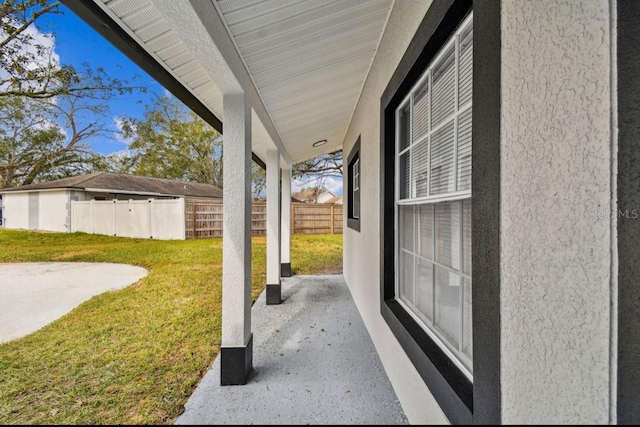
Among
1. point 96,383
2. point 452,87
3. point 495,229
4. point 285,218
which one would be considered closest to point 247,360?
point 96,383

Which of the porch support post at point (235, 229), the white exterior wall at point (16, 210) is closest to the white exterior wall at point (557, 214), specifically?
the porch support post at point (235, 229)

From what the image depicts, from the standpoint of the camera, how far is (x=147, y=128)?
1279cm

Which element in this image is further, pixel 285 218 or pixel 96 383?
pixel 285 218

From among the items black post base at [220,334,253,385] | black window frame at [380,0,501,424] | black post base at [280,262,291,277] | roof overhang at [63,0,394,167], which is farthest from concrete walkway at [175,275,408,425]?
roof overhang at [63,0,394,167]

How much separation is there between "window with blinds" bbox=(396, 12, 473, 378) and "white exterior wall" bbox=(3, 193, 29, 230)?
7.33 meters

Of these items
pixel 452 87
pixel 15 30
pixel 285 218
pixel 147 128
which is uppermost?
pixel 147 128

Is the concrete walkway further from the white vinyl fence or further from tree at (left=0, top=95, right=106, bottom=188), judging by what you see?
the white vinyl fence

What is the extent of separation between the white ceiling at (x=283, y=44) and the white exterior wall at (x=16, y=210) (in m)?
5.72

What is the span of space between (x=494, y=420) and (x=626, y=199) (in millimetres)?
763

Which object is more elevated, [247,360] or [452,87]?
[452,87]

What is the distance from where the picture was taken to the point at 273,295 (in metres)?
4.27

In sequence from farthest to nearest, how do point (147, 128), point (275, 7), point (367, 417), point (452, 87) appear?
1. point (147, 128)
2. point (367, 417)
3. point (275, 7)
4. point (452, 87)

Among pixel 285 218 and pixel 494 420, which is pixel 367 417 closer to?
pixel 494 420

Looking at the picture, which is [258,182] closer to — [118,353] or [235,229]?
[118,353]
